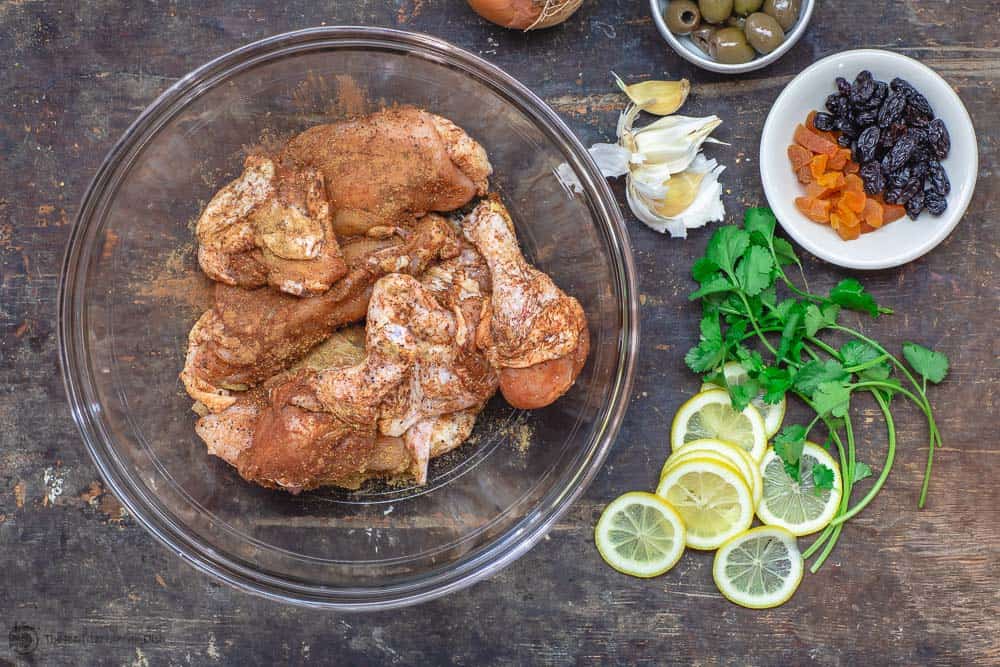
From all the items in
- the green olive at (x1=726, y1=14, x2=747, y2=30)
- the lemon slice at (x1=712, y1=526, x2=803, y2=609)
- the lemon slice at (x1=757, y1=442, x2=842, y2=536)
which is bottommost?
the lemon slice at (x1=712, y1=526, x2=803, y2=609)

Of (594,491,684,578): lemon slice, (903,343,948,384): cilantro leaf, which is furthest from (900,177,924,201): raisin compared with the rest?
(594,491,684,578): lemon slice

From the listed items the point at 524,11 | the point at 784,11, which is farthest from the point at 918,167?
the point at 524,11

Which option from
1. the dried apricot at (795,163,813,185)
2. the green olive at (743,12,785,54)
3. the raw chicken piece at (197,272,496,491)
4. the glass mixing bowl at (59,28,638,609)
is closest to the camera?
the raw chicken piece at (197,272,496,491)

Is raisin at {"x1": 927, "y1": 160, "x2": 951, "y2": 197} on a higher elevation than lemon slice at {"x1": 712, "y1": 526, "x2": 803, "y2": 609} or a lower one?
higher

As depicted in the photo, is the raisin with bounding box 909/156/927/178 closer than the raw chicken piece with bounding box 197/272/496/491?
No

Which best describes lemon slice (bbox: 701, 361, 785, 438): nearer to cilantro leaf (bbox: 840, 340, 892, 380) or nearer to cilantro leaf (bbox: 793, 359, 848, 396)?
cilantro leaf (bbox: 793, 359, 848, 396)

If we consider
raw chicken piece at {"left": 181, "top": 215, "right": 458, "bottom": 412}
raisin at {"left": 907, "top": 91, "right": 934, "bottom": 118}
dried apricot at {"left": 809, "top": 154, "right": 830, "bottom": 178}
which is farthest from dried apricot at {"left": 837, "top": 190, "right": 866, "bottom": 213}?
raw chicken piece at {"left": 181, "top": 215, "right": 458, "bottom": 412}

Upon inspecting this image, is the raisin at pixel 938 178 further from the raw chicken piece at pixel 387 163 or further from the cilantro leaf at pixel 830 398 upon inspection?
the raw chicken piece at pixel 387 163

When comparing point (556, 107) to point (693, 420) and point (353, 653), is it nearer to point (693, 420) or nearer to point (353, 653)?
point (693, 420)

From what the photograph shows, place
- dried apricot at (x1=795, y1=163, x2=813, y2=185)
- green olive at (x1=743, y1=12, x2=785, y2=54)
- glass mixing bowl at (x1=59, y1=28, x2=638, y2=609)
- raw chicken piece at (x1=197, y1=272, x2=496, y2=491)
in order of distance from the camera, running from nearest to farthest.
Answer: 1. raw chicken piece at (x1=197, y1=272, x2=496, y2=491)
2. glass mixing bowl at (x1=59, y1=28, x2=638, y2=609)
3. green olive at (x1=743, y1=12, x2=785, y2=54)
4. dried apricot at (x1=795, y1=163, x2=813, y2=185)

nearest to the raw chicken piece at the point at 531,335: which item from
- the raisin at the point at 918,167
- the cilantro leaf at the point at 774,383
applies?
the cilantro leaf at the point at 774,383
